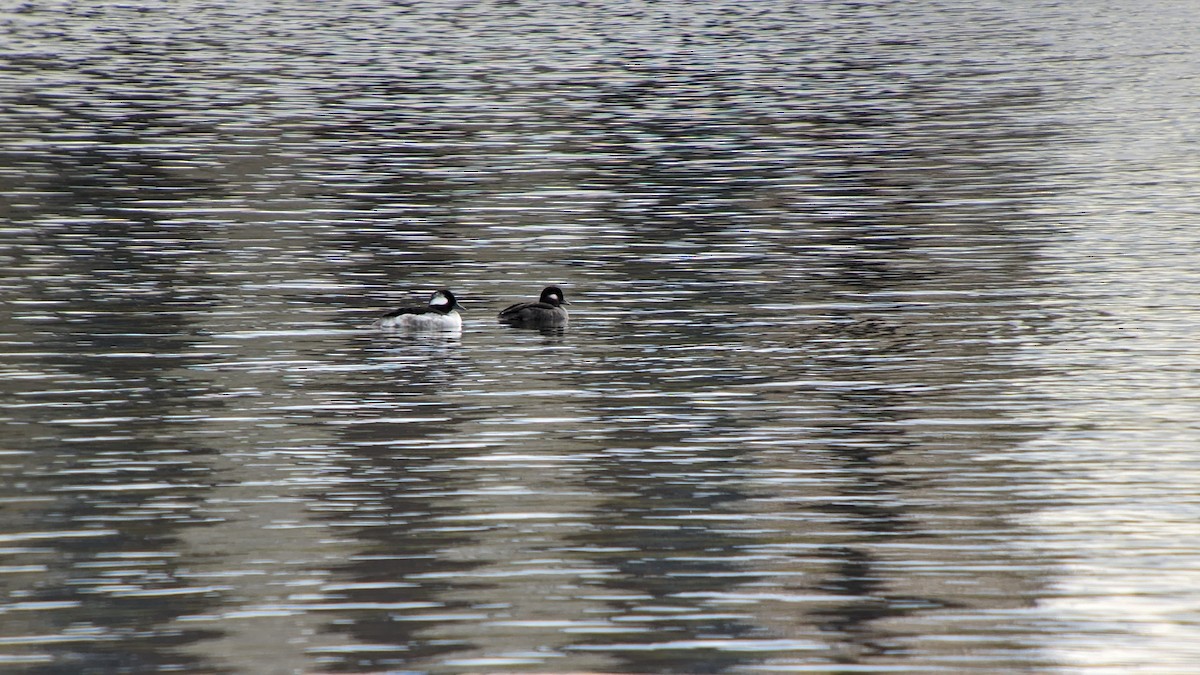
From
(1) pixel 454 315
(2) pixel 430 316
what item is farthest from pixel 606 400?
(1) pixel 454 315

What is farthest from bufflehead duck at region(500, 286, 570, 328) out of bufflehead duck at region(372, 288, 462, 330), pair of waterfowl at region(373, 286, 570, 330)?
bufflehead duck at region(372, 288, 462, 330)

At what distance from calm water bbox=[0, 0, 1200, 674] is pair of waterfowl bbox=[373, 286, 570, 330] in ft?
1.09

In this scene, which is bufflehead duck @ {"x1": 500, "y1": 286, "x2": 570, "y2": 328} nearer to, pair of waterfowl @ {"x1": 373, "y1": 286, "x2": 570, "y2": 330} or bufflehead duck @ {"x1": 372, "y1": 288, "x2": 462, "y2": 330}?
pair of waterfowl @ {"x1": 373, "y1": 286, "x2": 570, "y2": 330}

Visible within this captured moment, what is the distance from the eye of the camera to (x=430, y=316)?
22.7 meters

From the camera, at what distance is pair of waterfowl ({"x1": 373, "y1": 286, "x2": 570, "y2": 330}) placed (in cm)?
2264

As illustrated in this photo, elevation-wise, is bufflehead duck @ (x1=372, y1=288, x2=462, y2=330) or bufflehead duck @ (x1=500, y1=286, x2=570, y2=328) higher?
bufflehead duck @ (x1=372, y1=288, x2=462, y2=330)

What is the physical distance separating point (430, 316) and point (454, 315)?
17.2 inches

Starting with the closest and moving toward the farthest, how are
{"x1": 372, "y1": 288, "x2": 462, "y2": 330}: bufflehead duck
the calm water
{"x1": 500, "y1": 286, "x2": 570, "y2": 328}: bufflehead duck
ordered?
the calm water < {"x1": 372, "y1": 288, "x2": 462, "y2": 330}: bufflehead duck < {"x1": 500, "y1": 286, "x2": 570, "y2": 328}: bufflehead duck

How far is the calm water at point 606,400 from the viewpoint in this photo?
487 inches

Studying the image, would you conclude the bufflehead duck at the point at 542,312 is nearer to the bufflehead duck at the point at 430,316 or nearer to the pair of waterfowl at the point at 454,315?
the pair of waterfowl at the point at 454,315

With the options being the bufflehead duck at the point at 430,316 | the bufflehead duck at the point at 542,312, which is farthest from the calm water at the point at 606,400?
the bufflehead duck at the point at 542,312

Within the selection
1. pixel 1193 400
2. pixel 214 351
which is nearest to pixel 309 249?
pixel 214 351

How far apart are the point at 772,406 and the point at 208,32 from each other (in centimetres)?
6731

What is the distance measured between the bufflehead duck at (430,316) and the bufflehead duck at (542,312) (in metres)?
0.66
